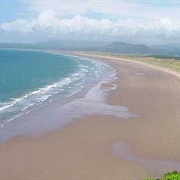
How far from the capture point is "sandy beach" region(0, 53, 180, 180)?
902 inches

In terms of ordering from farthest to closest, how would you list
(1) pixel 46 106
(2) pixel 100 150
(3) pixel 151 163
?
(1) pixel 46 106, (2) pixel 100 150, (3) pixel 151 163

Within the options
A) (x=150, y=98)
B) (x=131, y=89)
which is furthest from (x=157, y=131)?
(x=131, y=89)

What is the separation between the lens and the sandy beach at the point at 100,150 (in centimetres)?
2291

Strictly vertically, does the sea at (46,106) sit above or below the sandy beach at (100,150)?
below

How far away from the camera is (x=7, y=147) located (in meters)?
27.2

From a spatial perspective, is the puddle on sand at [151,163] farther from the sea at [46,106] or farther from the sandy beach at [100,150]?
the sea at [46,106]

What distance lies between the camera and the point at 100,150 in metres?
27.1

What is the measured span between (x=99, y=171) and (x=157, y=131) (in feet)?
35.6

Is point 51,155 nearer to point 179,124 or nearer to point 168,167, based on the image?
point 168,167

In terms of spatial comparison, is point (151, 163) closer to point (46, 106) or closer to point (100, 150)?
point (100, 150)

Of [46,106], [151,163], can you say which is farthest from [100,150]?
[46,106]

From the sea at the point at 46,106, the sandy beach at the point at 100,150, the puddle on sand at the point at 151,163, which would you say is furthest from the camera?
the sea at the point at 46,106

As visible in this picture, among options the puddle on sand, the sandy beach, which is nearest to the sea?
the sandy beach

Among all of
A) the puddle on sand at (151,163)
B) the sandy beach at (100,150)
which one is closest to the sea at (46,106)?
the sandy beach at (100,150)
